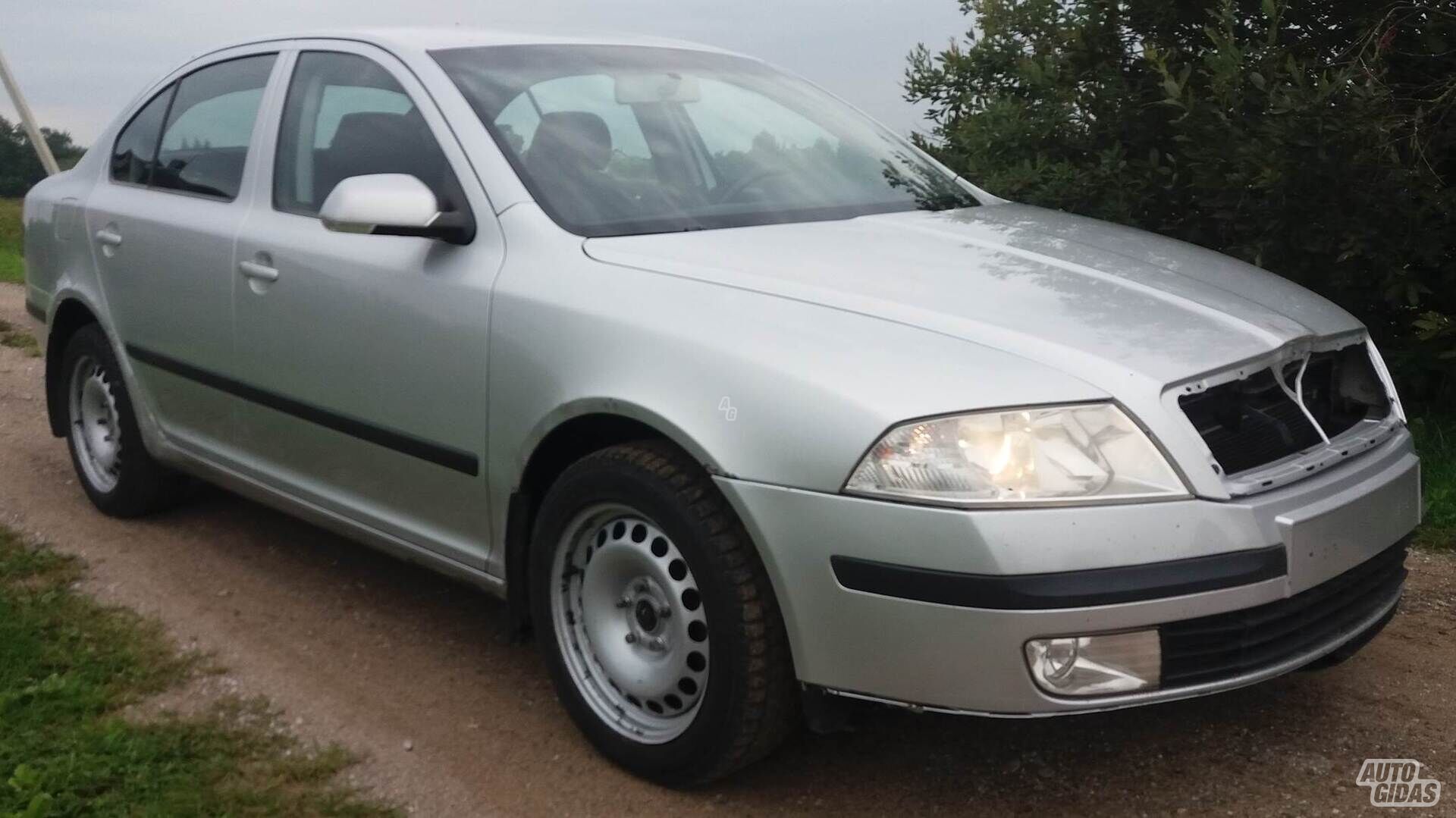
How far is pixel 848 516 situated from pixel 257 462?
2.34 meters

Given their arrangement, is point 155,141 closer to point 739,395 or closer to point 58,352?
point 58,352

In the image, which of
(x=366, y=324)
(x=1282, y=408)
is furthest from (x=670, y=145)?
(x=1282, y=408)

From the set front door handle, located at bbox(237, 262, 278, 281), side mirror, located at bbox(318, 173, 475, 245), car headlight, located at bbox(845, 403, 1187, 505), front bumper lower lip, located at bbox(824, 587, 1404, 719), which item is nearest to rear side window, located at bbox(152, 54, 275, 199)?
front door handle, located at bbox(237, 262, 278, 281)

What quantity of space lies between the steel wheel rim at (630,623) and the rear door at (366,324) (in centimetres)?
34

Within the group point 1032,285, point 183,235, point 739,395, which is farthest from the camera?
point 183,235

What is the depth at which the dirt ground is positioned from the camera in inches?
125

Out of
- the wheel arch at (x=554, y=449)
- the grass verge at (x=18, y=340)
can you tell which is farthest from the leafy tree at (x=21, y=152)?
the wheel arch at (x=554, y=449)

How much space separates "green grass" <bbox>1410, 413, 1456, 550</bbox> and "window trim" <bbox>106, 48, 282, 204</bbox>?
3.98 metres

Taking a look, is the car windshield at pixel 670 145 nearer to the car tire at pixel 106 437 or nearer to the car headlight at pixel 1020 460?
the car headlight at pixel 1020 460

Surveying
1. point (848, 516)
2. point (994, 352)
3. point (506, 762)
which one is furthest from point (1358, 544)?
point (506, 762)

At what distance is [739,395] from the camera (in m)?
2.89

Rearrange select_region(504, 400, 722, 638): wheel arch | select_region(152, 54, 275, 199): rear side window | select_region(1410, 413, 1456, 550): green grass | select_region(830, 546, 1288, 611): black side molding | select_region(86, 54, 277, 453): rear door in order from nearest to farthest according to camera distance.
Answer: select_region(830, 546, 1288, 611): black side molding, select_region(504, 400, 722, 638): wheel arch, select_region(86, 54, 277, 453): rear door, select_region(152, 54, 275, 199): rear side window, select_region(1410, 413, 1456, 550): green grass

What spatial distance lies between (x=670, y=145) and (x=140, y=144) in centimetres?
232

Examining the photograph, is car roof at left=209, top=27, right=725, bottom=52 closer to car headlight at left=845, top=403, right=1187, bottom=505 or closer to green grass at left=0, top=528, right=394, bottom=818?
green grass at left=0, top=528, right=394, bottom=818
